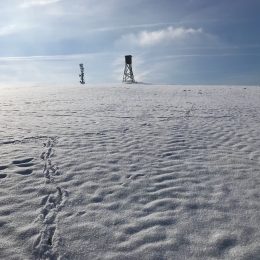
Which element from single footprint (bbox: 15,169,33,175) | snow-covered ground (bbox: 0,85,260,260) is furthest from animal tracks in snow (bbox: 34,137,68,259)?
single footprint (bbox: 15,169,33,175)

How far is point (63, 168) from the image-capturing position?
9359 mm

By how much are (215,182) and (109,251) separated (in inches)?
150

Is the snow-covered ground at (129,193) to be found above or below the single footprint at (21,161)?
below

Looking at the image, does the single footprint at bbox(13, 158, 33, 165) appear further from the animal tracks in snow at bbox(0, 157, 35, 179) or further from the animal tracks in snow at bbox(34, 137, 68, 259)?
the animal tracks in snow at bbox(34, 137, 68, 259)

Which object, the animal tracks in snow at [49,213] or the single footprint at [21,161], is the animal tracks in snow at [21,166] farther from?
the animal tracks in snow at [49,213]

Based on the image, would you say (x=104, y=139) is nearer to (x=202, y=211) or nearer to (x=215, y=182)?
(x=215, y=182)

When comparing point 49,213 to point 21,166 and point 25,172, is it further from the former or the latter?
point 21,166

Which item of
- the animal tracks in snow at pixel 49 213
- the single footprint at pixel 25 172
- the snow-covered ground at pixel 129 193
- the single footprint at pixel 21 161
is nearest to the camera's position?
the animal tracks in snow at pixel 49 213

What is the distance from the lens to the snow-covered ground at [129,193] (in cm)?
594

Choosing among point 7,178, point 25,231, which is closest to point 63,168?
point 7,178

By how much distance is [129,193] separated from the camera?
7.98m

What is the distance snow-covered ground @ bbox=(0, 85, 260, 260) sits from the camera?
19.5 ft

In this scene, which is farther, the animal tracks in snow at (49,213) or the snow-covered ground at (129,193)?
the snow-covered ground at (129,193)

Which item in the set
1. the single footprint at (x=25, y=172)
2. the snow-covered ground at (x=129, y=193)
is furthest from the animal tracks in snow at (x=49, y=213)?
the single footprint at (x=25, y=172)
